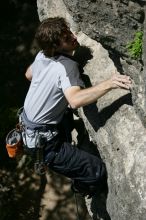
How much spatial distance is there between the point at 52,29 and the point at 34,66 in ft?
2.15

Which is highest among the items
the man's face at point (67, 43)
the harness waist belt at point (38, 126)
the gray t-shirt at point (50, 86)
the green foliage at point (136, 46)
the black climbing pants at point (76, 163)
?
the green foliage at point (136, 46)

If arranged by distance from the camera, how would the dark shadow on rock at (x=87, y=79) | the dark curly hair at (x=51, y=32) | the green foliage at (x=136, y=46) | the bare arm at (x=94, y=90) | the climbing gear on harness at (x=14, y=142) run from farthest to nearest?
the climbing gear on harness at (x=14, y=142), the dark shadow on rock at (x=87, y=79), the dark curly hair at (x=51, y=32), the bare arm at (x=94, y=90), the green foliage at (x=136, y=46)

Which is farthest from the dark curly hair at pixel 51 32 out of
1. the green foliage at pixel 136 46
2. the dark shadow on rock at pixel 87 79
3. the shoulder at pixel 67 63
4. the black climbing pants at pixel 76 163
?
the black climbing pants at pixel 76 163

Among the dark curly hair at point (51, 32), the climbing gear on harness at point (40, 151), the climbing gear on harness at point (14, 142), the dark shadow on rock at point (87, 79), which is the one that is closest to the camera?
the dark curly hair at point (51, 32)

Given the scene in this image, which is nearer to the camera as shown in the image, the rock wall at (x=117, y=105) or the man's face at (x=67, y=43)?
the rock wall at (x=117, y=105)

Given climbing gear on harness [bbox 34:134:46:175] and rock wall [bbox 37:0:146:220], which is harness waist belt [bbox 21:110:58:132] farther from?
rock wall [bbox 37:0:146:220]

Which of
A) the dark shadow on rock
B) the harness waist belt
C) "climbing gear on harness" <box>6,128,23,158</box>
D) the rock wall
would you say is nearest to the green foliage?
the rock wall

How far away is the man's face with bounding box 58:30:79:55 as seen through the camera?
538 cm

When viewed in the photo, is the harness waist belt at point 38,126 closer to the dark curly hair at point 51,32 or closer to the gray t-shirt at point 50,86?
the gray t-shirt at point 50,86

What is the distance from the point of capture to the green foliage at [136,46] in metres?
4.73

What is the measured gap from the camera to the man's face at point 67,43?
5375 mm

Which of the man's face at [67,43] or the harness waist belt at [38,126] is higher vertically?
the man's face at [67,43]

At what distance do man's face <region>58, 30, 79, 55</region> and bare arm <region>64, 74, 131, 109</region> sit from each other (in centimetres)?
47

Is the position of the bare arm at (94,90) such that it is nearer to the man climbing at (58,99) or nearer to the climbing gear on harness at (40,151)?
the man climbing at (58,99)
